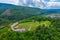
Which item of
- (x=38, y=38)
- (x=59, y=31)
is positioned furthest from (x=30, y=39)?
(x=59, y=31)

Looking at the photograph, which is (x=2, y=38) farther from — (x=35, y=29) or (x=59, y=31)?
(x=59, y=31)

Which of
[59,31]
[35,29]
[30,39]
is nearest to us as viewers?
[30,39]

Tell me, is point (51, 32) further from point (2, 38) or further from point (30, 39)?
point (2, 38)

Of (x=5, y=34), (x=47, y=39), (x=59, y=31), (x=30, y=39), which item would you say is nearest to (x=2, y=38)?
(x=5, y=34)

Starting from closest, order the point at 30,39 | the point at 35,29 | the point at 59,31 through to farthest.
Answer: the point at 30,39, the point at 35,29, the point at 59,31

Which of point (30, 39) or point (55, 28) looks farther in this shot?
point (55, 28)

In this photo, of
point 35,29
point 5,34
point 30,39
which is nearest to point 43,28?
point 35,29

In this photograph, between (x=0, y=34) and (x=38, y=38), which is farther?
(x=0, y=34)
